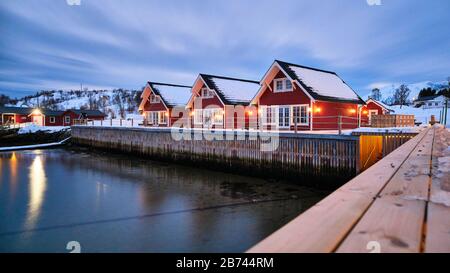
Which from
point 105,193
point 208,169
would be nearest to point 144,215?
point 105,193

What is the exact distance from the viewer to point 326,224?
1.89 meters

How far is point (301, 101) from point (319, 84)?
9.04 ft

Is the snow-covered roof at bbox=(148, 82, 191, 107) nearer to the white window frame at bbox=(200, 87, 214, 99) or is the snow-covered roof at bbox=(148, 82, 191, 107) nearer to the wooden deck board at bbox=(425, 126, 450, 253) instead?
the white window frame at bbox=(200, 87, 214, 99)

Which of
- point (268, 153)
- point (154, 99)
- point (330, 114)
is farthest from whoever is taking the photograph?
point (154, 99)

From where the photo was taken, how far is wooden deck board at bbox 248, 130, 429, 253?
5.28 feet

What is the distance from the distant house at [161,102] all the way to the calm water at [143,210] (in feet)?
54.1

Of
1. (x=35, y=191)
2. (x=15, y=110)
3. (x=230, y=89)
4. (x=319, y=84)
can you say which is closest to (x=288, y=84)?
(x=319, y=84)

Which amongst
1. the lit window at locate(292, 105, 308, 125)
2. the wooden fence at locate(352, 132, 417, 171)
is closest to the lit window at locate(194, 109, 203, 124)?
the lit window at locate(292, 105, 308, 125)

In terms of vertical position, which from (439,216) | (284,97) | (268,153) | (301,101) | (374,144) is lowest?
(268,153)

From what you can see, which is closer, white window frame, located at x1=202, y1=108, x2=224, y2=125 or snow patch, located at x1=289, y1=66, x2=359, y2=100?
snow patch, located at x1=289, y1=66, x2=359, y2=100

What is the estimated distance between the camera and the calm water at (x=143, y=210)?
773cm

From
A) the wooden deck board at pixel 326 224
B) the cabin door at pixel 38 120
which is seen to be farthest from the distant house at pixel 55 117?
the wooden deck board at pixel 326 224

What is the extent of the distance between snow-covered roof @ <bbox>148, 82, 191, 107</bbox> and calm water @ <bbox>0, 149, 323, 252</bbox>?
17.3 meters

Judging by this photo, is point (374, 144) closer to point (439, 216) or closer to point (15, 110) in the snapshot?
point (439, 216)
